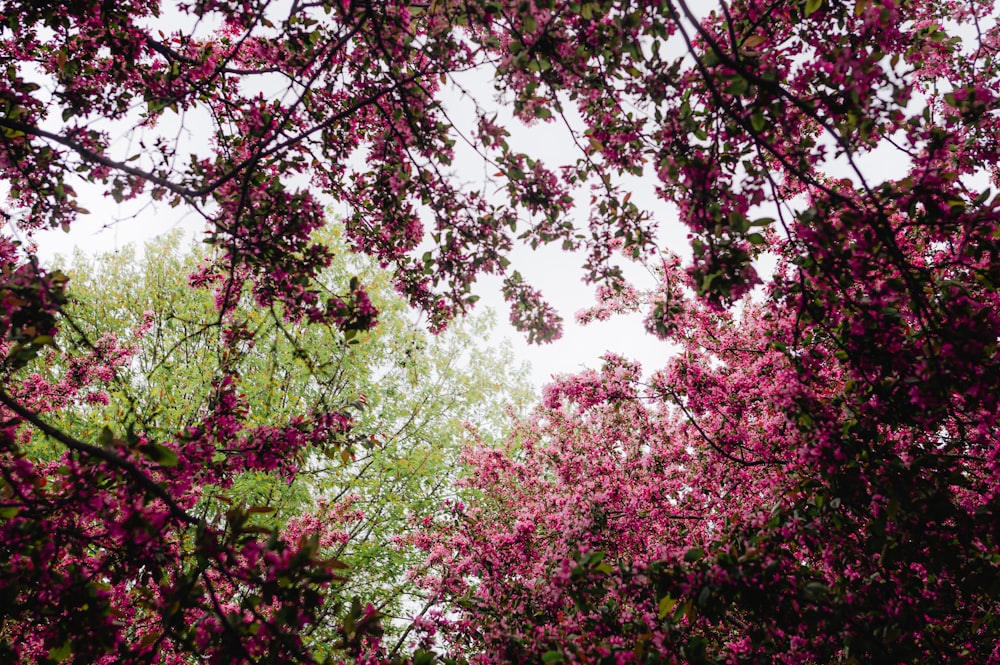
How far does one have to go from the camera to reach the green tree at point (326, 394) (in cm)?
934

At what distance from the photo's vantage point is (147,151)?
3.79m

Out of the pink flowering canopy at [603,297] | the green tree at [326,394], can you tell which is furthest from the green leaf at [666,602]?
the green tree at [326,394]

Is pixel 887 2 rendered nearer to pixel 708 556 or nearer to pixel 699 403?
pixel 708 556

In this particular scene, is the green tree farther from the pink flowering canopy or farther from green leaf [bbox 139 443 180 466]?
green leaf [bbox 139 443 180 466]

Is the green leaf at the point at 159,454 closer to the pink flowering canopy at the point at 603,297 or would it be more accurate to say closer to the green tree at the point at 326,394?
the pink flowering canopy at the point at 603,297

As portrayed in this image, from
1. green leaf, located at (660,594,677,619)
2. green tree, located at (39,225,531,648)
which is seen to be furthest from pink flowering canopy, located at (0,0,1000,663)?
green tree, located at (39,225,531,648)

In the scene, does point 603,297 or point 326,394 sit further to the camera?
point 326,394

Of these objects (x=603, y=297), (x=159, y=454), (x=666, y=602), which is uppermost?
(x=603, y=297)

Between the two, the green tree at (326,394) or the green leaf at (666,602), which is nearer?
the green leaf at (666,602)

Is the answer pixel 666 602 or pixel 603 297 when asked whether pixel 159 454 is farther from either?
pixel 603 297

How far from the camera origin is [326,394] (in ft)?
29.8

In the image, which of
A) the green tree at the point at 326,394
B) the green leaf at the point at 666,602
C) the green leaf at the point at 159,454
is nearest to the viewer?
the green leaf at the point at 159,454

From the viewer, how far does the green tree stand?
30.6ft

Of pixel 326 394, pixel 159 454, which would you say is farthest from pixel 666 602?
pixel 326 394
